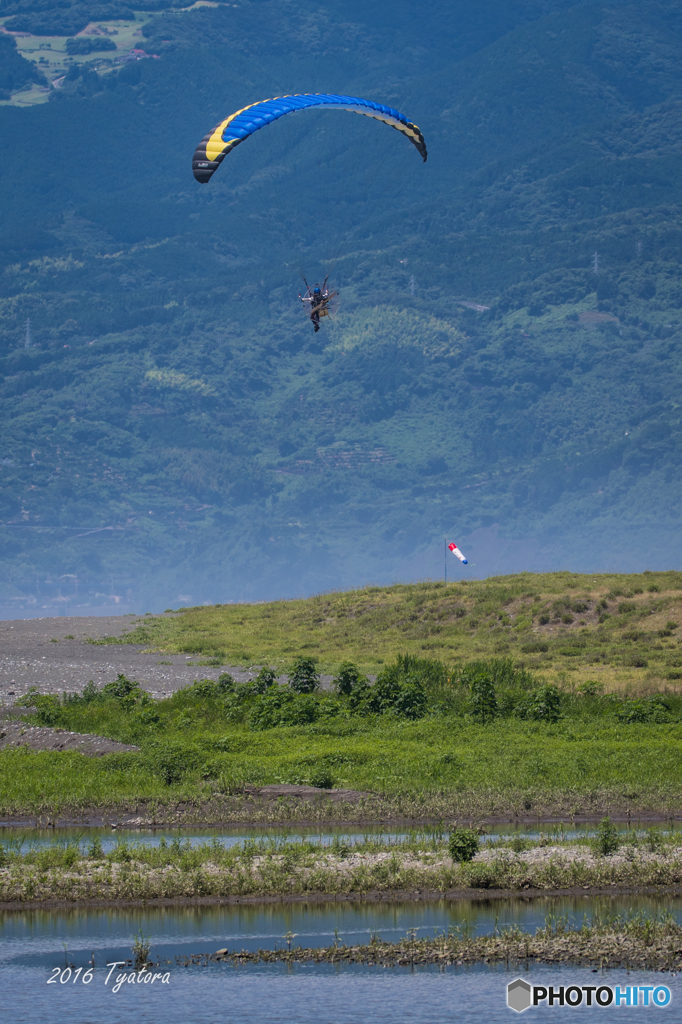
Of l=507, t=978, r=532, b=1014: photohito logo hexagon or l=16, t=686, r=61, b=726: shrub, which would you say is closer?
l=507, t=978, r=532, b=1014: photohito logo hexagon

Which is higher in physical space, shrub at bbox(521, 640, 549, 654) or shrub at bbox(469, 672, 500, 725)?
shrub at bbox(521, 640, 549, 654)

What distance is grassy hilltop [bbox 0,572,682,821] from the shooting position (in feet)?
90.2

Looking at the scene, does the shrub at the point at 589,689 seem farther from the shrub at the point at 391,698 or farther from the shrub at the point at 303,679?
the shrub at the point at 303,679

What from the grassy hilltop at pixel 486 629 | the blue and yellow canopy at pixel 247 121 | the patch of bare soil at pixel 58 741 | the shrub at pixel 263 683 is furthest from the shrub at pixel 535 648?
the patch of bare soil at pixel 58 741

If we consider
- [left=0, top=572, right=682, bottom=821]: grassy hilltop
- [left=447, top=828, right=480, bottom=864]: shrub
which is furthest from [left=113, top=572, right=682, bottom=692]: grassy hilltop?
[left=447, top=828, right=480, bottom=864]: shrub

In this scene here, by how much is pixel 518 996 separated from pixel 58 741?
18.6 metres

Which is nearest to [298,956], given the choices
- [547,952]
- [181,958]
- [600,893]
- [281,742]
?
[181,958]

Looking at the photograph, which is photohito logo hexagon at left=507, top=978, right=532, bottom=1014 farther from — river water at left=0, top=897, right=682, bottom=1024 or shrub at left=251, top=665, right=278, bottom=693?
shrub at left=251, top=665, right=278, bottom=693

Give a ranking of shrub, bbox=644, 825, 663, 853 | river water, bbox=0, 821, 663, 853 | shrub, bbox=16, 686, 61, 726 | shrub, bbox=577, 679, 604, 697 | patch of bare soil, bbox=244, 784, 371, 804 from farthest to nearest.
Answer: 1. shrub, bbox=577, 679, 604, 697
2. shrub, bbox=16, 686, 61, 726
3. patch of bare soil, bbox=244, 784, 371, 804
4. river water, bbox=0, 821, 663, 853
5. shrub, bbox=644, 825, 663, 853

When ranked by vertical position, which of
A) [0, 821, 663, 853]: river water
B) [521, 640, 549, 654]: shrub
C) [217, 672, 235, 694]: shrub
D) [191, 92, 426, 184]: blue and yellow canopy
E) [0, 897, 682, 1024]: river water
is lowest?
[0, 897, 682, 1024]: river water

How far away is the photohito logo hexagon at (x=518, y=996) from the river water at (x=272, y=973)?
127mm

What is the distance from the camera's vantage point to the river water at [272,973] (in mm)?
16047

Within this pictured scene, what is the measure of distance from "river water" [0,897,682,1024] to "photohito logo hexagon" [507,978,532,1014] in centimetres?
13

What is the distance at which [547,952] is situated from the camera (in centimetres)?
1747
